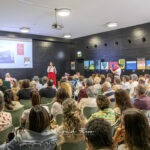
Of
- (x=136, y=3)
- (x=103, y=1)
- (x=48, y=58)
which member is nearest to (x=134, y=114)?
(x=103, y=1)

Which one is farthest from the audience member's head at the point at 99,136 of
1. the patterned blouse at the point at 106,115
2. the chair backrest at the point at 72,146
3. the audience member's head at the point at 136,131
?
the patterned blouse at the point at 106,115

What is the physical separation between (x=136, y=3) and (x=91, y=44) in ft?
17.7

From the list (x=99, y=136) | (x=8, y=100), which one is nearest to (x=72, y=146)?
(x=99, y=136)

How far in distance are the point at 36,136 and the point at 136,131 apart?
2.85ft

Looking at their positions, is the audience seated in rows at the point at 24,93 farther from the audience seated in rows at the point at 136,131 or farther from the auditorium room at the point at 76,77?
the audience seated in rows at the point at 136,131

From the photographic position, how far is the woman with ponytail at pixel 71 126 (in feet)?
5.36

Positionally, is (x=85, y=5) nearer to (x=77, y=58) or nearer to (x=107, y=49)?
(x=107, y=49)

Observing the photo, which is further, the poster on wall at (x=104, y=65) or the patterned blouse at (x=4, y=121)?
the poster on wall at (x=104, y=65)

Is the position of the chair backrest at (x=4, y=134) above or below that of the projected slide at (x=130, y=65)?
below

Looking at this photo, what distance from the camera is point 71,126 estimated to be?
177 cm

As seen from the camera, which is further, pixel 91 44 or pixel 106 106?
pixel 91 44

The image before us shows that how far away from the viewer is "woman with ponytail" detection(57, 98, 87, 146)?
1635 millimetres

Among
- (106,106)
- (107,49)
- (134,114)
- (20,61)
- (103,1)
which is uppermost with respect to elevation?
(103,1)

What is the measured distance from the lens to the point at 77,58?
11625mm
